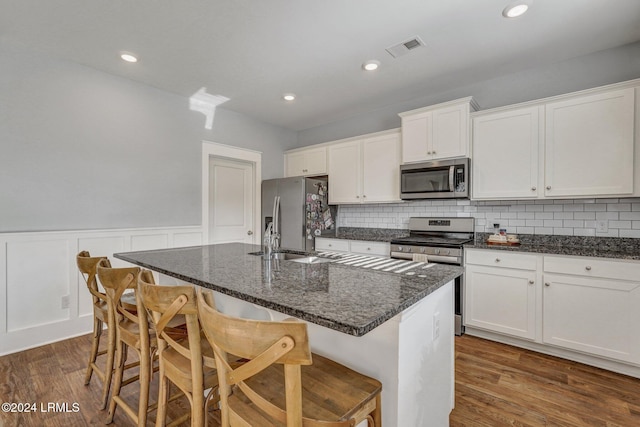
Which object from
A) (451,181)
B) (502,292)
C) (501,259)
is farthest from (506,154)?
(502,292)

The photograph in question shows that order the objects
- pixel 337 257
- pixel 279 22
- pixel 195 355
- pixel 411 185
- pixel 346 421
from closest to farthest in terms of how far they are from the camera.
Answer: pixel 346 421, pixel 195 355, pixel 337 257, pixel 279 22, pixel 411 185

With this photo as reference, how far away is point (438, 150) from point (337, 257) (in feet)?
6.41

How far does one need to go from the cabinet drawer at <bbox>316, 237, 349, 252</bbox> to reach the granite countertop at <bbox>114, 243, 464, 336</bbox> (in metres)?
2.02

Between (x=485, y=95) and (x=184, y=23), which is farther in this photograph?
(x=485, y=95)

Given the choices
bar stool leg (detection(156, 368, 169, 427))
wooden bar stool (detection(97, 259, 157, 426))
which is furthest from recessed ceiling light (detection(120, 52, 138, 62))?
bar stool leg (detection(156, 368, 169, 427))

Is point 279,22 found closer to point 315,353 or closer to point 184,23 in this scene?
point 184,23

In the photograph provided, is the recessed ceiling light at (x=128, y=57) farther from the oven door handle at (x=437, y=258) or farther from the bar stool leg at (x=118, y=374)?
the oven door handle at (x=437, y=258)

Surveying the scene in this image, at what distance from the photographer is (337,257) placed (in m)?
1.89

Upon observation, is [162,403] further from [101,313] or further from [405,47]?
[405,47]

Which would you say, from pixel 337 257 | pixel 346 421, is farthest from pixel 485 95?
pixel 346 421

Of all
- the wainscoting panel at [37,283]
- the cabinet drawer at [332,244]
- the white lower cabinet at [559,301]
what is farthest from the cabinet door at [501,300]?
the wainscoting panel at [37,283]

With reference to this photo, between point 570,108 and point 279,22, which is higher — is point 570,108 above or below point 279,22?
below

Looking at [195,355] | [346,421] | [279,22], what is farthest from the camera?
[279,22]

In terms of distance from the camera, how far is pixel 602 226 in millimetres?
2627
